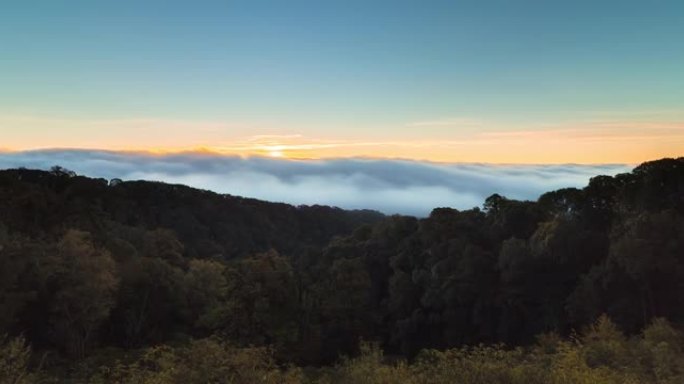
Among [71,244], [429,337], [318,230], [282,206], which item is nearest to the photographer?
[71,244]

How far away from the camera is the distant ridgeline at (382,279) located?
122ft

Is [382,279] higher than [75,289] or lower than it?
lower

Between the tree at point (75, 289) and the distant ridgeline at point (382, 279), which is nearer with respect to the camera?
the distant ridgeline at point (382, 279)

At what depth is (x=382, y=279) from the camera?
60594mm

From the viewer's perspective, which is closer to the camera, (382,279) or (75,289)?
(75,289)

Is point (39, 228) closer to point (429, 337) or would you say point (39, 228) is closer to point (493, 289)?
point (429, 337)

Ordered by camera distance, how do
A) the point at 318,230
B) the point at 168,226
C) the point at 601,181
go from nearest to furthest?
1. the point at 601,181
2. the point at 168,226
3. the point at 318,230

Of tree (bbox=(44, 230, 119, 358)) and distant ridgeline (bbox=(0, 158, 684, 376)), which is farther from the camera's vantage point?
tree (bbox=(44, 230, 119, 358))

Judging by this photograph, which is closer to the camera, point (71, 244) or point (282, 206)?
point (71, 244)

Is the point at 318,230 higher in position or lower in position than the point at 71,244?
lower

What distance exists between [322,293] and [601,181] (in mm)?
24003

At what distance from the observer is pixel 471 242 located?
51344 mm

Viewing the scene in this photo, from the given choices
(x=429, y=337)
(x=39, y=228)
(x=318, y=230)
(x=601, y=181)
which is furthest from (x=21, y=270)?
(x=318, y=230)

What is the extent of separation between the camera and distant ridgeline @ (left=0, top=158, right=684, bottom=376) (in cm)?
3731
